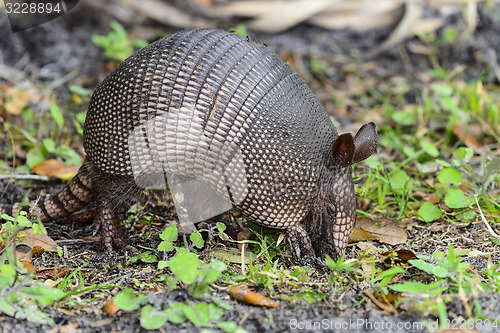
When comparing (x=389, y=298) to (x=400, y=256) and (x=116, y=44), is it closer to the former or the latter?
(x=400, y=256)

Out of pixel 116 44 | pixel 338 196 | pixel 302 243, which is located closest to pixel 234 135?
pixel 338 196

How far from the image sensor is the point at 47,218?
16.2ft

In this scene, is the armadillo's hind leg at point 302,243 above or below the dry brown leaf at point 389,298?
above

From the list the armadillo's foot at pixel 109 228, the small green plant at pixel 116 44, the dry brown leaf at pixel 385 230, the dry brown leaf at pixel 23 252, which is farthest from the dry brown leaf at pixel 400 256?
the small green plant at pixel 116 44

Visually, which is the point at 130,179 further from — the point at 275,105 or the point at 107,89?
the point at 275,105

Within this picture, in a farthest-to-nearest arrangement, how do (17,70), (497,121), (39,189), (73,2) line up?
(73,2), (17,70), (497,121), (39,189)

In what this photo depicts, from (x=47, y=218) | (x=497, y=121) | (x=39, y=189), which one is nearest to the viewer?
(x=47, y=218)

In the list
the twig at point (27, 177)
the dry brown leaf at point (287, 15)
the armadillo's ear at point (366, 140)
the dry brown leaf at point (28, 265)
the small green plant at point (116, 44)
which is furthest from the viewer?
the dry brown leaf at point (287, 15)

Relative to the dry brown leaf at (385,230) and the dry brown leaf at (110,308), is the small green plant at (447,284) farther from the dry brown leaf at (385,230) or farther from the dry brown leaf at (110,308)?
the dry brown leaf at (110,308)

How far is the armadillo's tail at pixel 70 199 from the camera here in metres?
4.81

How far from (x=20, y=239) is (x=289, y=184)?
2.25m

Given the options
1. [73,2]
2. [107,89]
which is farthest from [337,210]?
[73,2]

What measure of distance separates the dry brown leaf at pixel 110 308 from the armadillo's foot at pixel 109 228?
40.2 inches

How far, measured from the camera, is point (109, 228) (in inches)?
184
